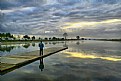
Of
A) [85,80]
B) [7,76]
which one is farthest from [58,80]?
[7,76]

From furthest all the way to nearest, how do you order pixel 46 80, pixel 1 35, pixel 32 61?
1. pixel 1 35
2. pixel 32 61
3. pixel 46 80

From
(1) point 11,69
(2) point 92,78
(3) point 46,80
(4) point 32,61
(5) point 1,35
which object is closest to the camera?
(3) point 46,80

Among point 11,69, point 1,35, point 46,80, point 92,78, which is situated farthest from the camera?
point 1,35

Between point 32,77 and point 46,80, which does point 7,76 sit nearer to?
point 32,77

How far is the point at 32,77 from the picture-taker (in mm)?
12531

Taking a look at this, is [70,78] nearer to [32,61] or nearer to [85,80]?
[85,80]

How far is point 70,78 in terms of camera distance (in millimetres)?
12484

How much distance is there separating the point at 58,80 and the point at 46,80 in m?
0.74

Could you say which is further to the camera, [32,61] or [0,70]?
[32,61]

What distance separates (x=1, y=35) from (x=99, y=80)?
11095 centimetres

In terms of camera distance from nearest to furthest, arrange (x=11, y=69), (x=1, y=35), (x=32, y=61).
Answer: (x=11, y=69) → (x=32, y=61) → (x=1, y=35)

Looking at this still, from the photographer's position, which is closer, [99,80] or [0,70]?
[99,80]

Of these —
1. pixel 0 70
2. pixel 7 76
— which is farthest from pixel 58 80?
pixel 0 70

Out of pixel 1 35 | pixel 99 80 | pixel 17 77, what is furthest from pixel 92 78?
pixel 1 35
